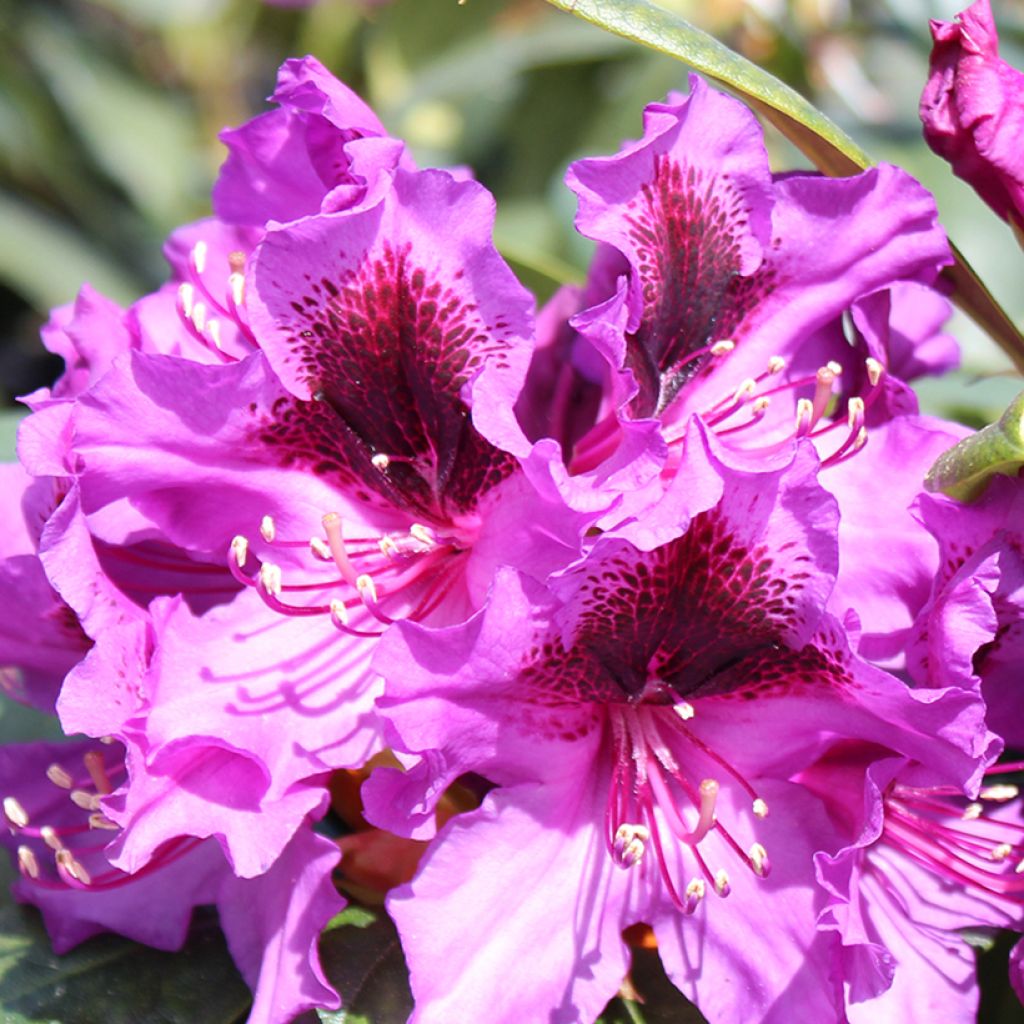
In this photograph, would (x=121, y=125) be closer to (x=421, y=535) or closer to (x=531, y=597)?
(x=421, y=535)

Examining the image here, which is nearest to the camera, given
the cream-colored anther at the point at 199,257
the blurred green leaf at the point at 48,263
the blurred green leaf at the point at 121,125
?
the cream-colored anther at the point at 199,257

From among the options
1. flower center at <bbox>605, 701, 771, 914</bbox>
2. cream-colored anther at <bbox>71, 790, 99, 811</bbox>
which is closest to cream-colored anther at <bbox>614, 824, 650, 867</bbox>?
flower center at <bbox>605, 701, 771, 914</bbox>

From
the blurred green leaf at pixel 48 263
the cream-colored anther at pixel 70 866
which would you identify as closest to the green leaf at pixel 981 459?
the cream-colored anther at pixel 70 866

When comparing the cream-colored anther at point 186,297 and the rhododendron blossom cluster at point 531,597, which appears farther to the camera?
the cream-colored anther at point 186,297

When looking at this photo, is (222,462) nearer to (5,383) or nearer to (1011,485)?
(1011,485)

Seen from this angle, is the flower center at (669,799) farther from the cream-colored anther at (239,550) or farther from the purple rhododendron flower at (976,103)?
the purple rhododendron flower at (976,103)
